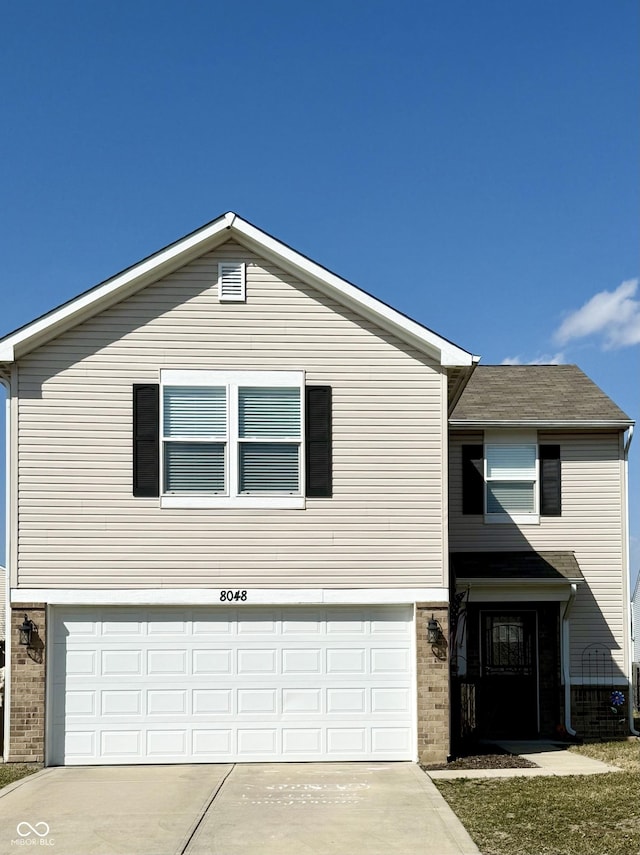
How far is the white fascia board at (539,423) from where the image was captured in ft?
60.5

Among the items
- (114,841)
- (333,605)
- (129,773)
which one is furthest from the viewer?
(333,605)

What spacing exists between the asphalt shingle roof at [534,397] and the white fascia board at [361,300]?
420 centimetres

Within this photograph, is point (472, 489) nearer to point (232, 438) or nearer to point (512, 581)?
point (512, 581)

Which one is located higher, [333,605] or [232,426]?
[232,426]

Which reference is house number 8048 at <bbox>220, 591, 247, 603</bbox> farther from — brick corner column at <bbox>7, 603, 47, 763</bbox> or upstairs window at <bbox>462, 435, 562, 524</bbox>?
upstairs window at <bbox>462, 435, 562, 524</bbox>

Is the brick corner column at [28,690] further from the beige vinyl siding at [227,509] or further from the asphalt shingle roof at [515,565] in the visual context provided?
the asphalt shingle roof at [515,565]

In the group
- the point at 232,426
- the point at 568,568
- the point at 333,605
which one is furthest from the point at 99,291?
the point at 568,568

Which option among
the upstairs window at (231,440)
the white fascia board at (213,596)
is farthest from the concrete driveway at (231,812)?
the upstairs window at (231,440)

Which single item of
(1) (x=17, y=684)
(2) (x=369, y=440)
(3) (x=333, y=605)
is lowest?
(1) (x=17, y=684)

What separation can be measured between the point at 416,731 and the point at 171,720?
3319 millimetres

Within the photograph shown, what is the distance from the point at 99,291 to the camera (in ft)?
46.6

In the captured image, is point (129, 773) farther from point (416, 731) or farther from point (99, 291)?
Result: point (99, 291)

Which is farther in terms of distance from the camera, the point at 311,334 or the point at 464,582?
the point at 464,582

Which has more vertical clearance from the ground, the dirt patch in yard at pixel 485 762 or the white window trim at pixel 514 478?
the white window trim at pixel 514 478
